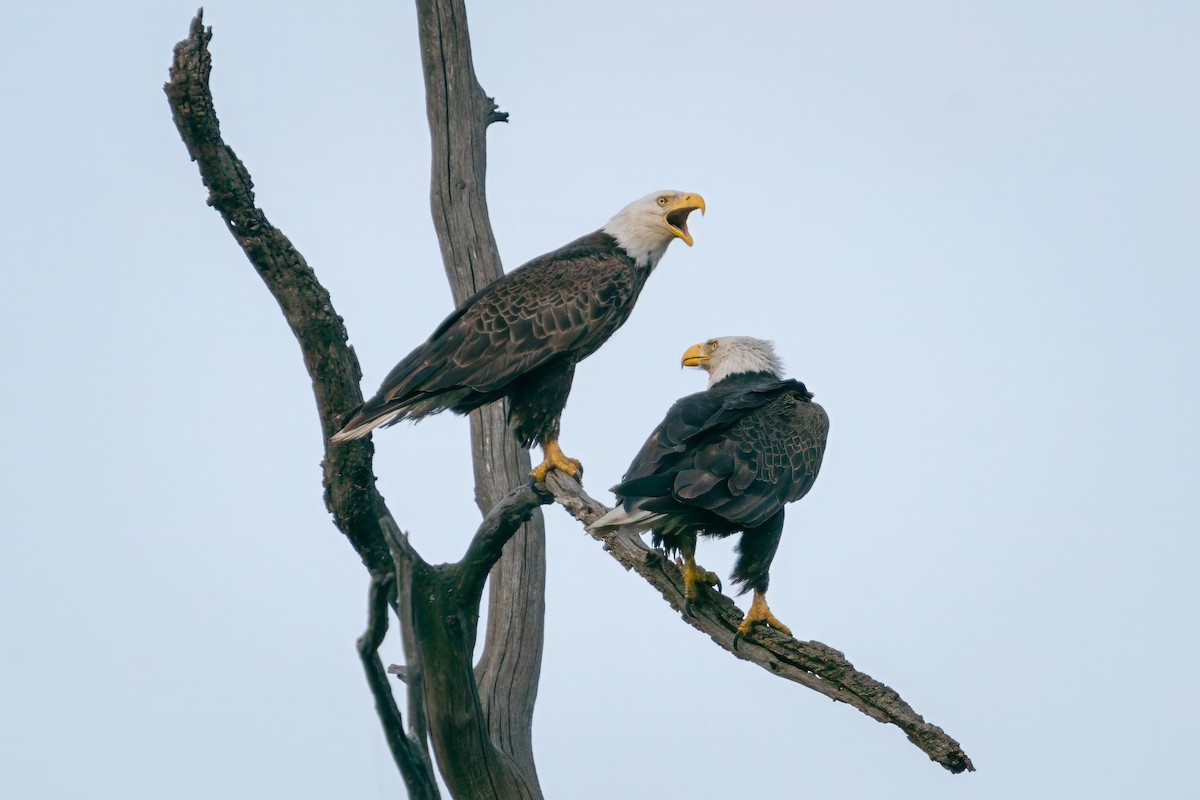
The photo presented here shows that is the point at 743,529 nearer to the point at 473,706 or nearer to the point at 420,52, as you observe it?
the point at 473,706

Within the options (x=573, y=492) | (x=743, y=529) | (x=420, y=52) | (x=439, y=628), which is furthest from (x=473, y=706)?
(x=420, y=52)

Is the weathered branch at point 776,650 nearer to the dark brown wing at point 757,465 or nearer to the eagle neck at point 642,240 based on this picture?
the dark brown wing at point 757,465

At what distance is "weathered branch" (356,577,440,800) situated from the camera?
4398 mm

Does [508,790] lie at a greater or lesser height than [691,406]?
lesser

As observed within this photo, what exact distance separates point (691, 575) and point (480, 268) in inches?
119

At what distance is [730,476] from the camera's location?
5.63m

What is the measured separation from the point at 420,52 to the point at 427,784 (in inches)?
187

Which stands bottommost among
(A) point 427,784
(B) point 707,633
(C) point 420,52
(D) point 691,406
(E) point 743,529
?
(A) point 427,784

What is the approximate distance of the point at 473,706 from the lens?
619 cm

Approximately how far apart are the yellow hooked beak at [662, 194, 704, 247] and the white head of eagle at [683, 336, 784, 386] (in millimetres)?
670

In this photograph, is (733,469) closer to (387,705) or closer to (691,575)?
(691,575)

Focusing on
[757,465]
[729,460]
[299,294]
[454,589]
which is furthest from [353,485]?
[757,465]

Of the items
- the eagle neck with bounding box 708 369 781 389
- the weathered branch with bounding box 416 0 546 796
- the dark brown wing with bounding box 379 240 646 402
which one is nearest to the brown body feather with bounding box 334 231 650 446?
the dark brown wing with bounding box 379 240 646 402

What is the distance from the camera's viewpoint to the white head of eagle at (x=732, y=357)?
23.3ft
